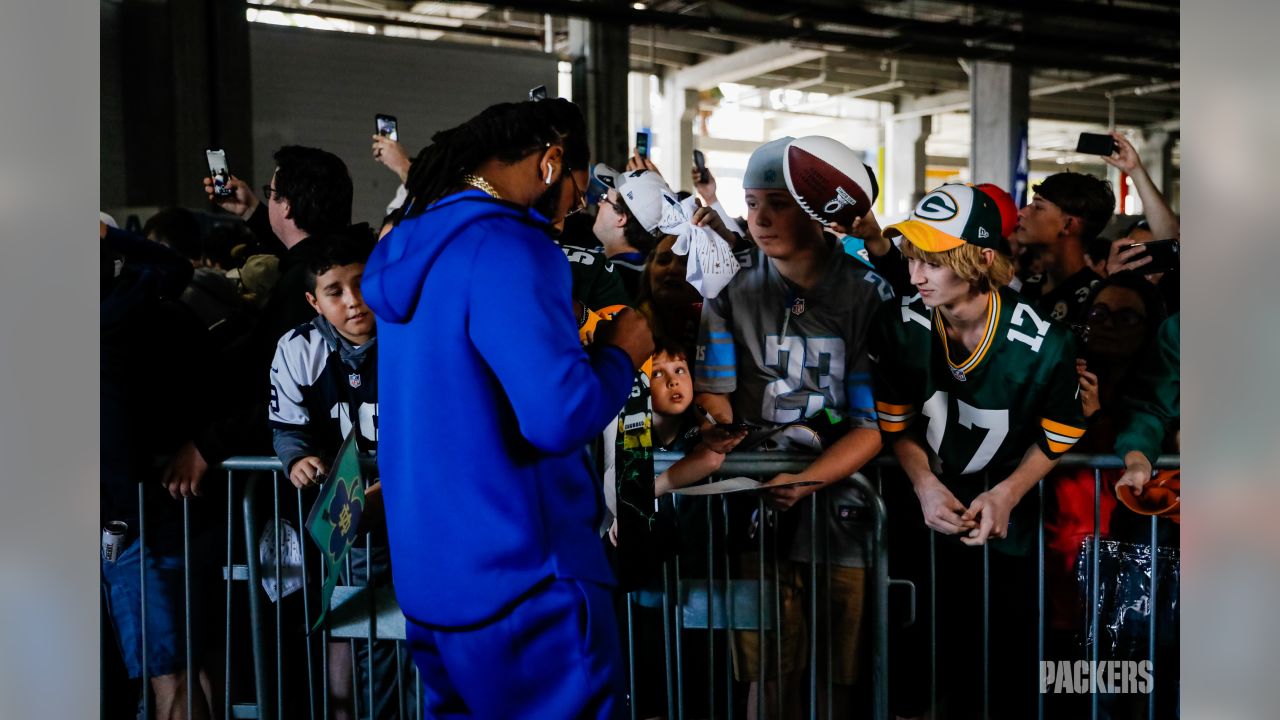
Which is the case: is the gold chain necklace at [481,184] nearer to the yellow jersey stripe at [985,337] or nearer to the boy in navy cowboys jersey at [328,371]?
the boy in navy cowboys jersey at [328,371]

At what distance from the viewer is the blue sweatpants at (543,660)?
219 cm

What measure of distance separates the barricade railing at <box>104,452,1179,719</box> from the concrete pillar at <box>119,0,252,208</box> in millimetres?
7431

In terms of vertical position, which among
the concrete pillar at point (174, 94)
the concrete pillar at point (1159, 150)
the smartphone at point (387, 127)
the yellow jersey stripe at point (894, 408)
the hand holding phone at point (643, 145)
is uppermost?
the concrete pillar at point (1159, 150)

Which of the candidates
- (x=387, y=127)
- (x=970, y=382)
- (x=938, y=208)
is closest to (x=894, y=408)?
(x=970, y=382)

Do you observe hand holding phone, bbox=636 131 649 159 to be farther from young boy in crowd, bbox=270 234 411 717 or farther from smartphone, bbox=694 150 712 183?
young boy in crowd, bbox=270 234 411 717

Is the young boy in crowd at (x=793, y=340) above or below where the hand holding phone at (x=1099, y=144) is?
below

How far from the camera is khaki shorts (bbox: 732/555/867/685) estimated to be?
3176mm

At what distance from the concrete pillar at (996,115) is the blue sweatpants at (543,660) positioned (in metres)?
13.7

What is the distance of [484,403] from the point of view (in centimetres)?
213

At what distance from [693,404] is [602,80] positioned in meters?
9.77

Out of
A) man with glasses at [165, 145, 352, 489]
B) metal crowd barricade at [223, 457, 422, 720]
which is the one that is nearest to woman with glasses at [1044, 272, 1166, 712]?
metal crowd barricade at [223, 457, 422, 720]

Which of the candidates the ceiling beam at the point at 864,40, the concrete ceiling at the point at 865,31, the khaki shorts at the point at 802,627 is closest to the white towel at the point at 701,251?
the khaki shorts at the point at 802,627
